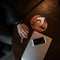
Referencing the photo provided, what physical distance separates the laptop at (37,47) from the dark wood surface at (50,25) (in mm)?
25

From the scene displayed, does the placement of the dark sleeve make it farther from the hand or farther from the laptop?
the laptop

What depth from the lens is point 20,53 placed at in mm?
1209

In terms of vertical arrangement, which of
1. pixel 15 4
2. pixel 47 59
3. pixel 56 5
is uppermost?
pixel 15 4

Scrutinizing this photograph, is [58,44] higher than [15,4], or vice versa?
[15,4]

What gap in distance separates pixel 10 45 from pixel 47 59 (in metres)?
0.26

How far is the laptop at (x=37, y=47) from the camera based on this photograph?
1.19 metres

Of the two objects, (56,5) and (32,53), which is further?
(56,5)

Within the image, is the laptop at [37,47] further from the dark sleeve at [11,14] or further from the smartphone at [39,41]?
the dark sleeve at [11,14]

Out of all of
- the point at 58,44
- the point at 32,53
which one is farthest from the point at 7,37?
the point at 58,44

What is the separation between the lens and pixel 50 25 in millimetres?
1254

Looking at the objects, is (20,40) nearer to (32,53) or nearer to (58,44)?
(32,53)

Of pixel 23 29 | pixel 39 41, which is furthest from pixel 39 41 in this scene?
pixel 23 29

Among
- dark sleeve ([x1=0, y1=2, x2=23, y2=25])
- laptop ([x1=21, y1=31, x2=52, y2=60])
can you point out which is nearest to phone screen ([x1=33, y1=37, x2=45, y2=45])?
laptop ([x1=21, y1=31, x2=52, y2=60])

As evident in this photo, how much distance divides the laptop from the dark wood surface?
25mm
